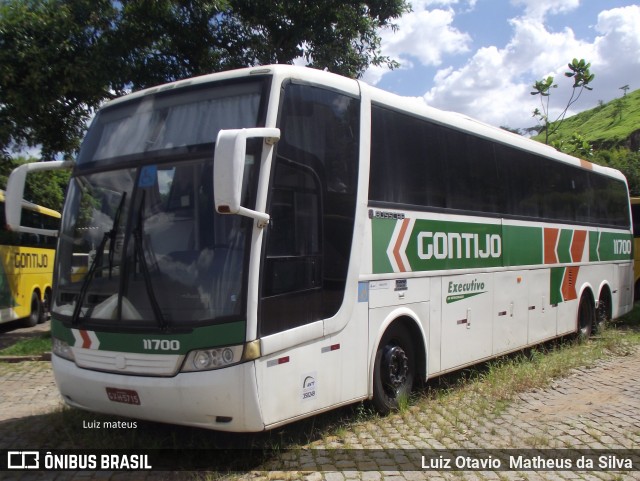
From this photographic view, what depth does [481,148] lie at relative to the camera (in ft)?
27.8

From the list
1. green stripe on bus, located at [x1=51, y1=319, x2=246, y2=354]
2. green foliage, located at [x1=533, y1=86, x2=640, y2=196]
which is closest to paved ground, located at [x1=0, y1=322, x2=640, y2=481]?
green stripe on bus, located at [x1=51, y1=319, x2=246, y2=354]

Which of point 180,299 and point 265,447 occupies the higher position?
point 180,299

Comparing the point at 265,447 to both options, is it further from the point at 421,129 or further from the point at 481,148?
the point at 481,148

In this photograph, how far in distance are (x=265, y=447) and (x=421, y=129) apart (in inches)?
159

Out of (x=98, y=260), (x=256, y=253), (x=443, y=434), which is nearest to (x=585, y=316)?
(x=443, y=434)

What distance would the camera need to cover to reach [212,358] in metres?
4.71

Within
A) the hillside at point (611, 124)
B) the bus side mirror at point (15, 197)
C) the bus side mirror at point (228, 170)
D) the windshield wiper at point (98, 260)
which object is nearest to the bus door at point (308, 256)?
the bus side mirror at point (228, 170)

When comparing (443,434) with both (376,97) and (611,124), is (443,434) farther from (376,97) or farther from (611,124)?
(611,124)

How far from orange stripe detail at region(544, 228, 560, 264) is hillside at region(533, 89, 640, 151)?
186 ft

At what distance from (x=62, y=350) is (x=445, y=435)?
366cm

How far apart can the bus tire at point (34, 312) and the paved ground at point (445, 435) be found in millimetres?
8475

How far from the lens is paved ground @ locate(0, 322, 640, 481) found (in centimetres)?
496

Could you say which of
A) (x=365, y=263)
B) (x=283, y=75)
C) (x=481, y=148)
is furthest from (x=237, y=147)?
(x=481, y=148)

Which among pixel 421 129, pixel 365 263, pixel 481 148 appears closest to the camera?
pixel 365 263
